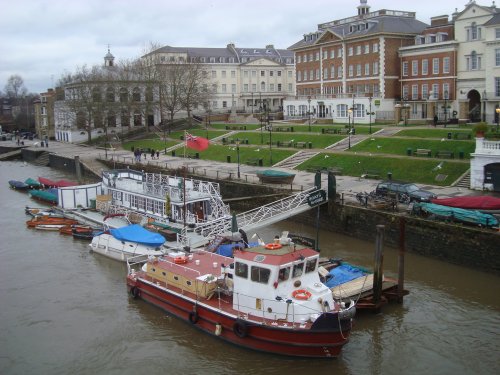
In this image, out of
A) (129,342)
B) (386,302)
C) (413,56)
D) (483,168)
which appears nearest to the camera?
(129,342)

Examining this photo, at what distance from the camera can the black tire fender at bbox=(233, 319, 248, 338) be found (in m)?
20.9

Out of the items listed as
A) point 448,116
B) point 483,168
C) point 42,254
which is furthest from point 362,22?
point 42,254

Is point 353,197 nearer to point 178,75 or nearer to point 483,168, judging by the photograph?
point 483,168

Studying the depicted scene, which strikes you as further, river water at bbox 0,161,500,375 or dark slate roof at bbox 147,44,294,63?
dark slate roof at bbox 147,44,294,63

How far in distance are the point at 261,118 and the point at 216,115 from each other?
13217mm

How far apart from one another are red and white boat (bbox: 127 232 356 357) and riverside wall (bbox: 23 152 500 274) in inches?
243

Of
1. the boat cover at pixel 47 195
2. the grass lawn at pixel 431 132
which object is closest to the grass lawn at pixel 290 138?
the grass lawn at pixel 431 132

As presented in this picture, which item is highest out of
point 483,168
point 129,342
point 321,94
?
point 321,94

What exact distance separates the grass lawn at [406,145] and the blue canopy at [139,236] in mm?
26143

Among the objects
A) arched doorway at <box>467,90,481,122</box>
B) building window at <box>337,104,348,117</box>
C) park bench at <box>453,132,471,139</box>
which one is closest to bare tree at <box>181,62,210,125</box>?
building window at <box>337,104,348,117</box>

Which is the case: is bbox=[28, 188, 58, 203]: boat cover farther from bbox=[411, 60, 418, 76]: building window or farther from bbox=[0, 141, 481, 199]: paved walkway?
bbox=[411, 60, 418, 76]: building window

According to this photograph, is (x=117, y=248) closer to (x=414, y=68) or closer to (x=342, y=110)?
(x=342, y=110)

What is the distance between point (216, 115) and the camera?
321 ft

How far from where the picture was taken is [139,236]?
32125 mm
